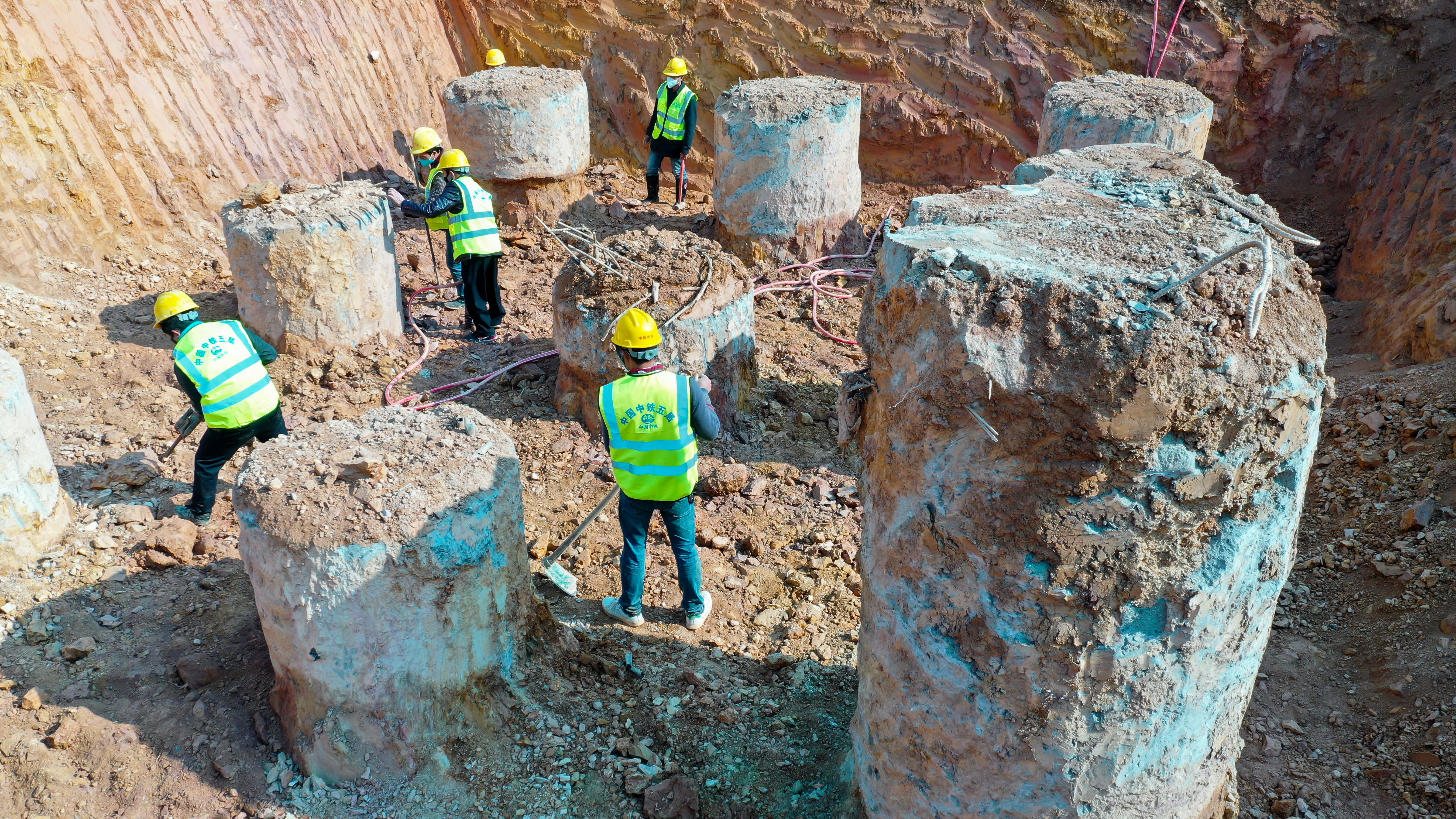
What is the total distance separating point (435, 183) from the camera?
7.46 metres

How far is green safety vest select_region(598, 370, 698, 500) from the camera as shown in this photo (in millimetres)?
4309

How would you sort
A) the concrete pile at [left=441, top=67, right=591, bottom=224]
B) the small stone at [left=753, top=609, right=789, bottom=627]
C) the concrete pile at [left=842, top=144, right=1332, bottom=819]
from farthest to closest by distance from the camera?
the concrete pile at [left=441, top=67, right=591, bottom=224] → the small stone at [left=753, top=609, right=789, bottom=627] → the concrete pile at [left=842, top=144, right=1332, bottom=819]

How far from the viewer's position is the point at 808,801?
3.87 metres

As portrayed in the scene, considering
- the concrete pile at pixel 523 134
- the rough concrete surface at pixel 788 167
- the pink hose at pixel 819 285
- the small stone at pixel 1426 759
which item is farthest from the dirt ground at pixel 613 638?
the concrete pile at pixel 523 134

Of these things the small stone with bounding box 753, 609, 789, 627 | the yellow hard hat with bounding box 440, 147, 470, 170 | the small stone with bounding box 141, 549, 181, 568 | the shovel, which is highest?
the yellow hard hat with bounding box 440, 147, 470, 170

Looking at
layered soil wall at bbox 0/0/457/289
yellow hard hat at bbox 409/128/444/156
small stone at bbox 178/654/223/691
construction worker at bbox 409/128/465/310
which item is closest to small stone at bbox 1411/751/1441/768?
small stone at bbox 178/654/223/691

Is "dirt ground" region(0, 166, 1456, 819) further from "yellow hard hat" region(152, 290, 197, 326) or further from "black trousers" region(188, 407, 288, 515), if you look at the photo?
"yellow hard hat" region(152, 290, 197, 326)

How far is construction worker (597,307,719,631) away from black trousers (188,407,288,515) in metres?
2.00

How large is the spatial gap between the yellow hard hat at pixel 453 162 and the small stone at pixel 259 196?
116cm

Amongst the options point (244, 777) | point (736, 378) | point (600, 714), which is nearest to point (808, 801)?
point (600, 714)

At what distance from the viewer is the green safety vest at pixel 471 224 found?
7316mm

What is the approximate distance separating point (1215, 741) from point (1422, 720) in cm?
180

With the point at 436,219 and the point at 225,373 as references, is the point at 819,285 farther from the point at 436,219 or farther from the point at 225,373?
the point at 225,373

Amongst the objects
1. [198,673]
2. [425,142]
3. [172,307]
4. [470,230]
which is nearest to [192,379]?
[172,307]
